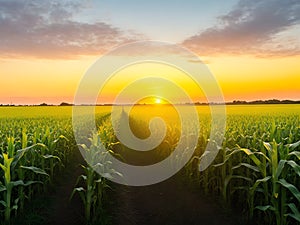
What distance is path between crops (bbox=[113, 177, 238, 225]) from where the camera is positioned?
653 centimetres

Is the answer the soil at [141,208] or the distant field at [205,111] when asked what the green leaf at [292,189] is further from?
the distant field at [205,111]

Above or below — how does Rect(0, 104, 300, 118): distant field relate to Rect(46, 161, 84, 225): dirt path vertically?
above

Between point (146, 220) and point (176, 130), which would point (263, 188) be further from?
point (176, 130)

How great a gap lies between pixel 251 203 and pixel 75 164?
7546 mm

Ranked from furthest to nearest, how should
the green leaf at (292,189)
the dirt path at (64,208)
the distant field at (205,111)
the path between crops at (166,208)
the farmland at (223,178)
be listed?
1. the distant field at (205,111)
2. the path between crops at (166,208)
3. the dirt path at (64,208)
4. the farmland at (223,178)
5. the green leaf at (292,189)

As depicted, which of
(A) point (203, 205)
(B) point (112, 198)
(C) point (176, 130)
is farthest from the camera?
(C) point (176, 130)

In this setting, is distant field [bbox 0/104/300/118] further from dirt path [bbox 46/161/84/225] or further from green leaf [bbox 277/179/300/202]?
green leaf [bbox 277/179/300/202]

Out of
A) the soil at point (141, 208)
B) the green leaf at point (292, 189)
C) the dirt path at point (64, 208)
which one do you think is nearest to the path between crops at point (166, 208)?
the soil at point (141, 208)

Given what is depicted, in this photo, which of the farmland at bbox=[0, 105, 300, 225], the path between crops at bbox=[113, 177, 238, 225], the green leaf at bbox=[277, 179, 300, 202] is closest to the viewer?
the green leaf at bbox=[277, 179, 300, 202]

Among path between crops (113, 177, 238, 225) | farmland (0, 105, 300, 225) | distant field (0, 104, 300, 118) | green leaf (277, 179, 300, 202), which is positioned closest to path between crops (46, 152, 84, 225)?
farmland (0, 105, 300, 225)

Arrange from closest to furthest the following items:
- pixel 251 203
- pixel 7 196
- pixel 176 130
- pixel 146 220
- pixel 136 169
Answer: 1. pixel 7 196
2. pixel 251 203
3. pixel 146 220
4. pixel 136 169
5. pixel 176 130

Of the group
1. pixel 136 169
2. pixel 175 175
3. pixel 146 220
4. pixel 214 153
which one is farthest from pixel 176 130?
pixel 146 220

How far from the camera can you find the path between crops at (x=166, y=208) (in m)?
6.53

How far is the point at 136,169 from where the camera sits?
11.6m
